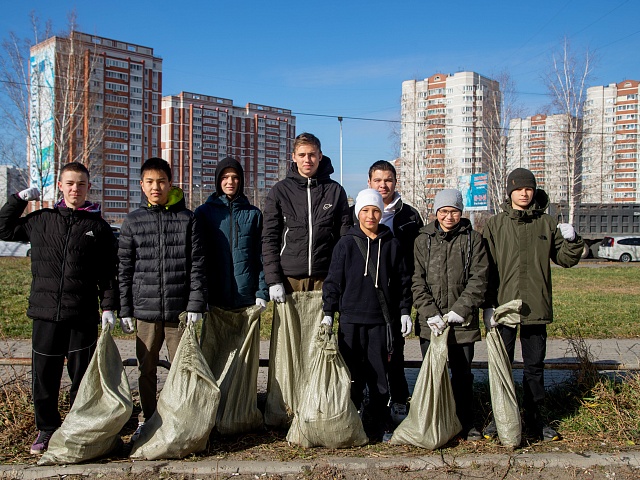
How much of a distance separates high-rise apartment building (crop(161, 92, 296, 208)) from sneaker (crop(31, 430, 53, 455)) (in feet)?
192

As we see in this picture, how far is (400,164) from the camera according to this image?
37469 millimetres

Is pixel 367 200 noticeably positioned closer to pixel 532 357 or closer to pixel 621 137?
pixel 532 357

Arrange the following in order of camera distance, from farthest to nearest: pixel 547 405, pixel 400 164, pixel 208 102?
pixel 208 102, pixel 400 164, pixel 547 405

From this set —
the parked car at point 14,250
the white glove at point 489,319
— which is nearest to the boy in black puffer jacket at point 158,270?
the white glove at point 489,319

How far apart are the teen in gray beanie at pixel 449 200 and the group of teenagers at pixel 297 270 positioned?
0.01m

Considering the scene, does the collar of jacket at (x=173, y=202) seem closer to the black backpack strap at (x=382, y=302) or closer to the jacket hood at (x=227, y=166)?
the jacket hood at (x=227, y=166)

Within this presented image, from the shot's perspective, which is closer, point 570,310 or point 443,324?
point 443,324

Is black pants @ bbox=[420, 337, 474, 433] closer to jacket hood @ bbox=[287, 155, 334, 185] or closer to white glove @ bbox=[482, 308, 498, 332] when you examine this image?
white glove @ bbox=[482, 308, 498, 332]

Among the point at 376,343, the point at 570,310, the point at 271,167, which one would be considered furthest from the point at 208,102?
the point at 376,343

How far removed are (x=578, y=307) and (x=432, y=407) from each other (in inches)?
294

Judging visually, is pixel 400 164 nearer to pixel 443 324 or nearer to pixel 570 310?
pixel 570 310

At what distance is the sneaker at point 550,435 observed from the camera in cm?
387

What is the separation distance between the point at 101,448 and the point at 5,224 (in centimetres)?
163

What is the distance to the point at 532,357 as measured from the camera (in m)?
3.96
